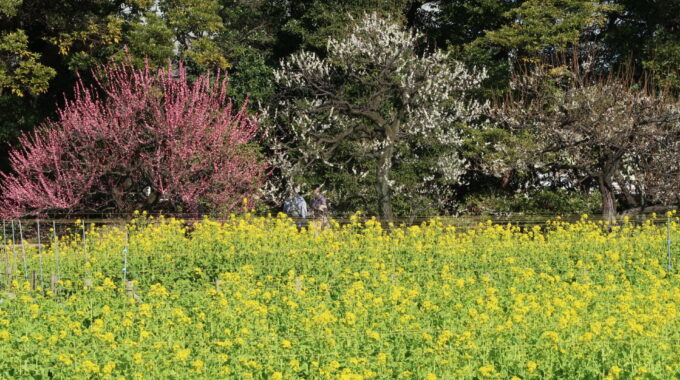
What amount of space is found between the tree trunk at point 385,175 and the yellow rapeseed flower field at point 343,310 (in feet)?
18.9

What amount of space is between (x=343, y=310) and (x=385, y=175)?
35.6ft

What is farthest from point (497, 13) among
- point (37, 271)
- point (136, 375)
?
point (136, 375)

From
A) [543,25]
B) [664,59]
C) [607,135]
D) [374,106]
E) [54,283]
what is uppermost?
[543,25]

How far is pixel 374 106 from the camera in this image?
1975cm

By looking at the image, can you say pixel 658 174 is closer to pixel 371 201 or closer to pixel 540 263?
pixel 371 201

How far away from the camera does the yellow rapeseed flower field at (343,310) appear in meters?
6.46

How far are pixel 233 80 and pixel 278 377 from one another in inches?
669

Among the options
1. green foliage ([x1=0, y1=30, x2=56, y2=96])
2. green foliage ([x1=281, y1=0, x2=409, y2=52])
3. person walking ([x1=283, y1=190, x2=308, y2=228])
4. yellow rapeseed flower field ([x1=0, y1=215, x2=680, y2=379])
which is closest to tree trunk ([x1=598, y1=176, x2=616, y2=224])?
yellow rapeseed flower field ([x1=0, y1=215, x2=680, y2=379])

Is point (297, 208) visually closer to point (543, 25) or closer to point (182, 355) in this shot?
point (543, 25)

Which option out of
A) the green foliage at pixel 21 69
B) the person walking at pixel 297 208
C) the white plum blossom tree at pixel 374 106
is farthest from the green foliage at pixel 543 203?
the green foliage at pixel 21 69

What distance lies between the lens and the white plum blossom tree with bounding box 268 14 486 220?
1975cm

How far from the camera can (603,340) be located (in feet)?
22.7

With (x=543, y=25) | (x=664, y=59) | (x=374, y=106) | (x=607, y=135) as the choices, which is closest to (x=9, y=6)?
(x=374, y=106)

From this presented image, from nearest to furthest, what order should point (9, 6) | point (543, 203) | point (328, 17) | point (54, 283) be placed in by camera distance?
point (54, 283), point (9, 6), point (328, 17), point (543, 203)
